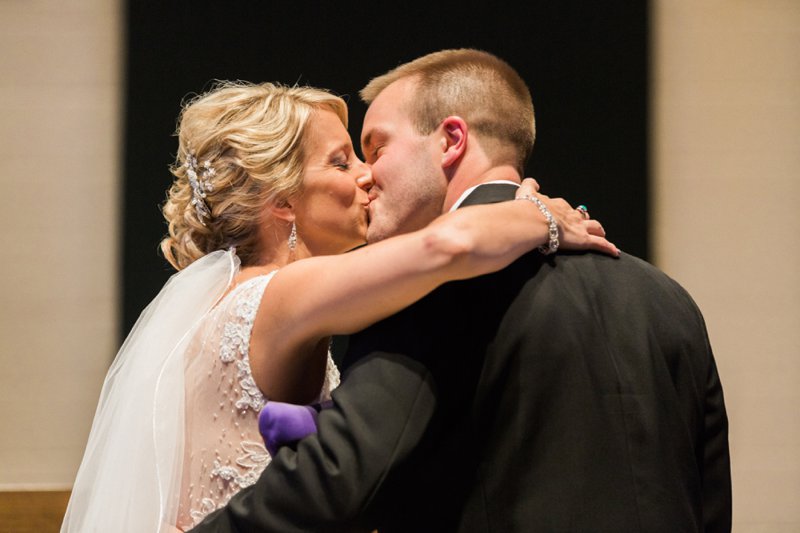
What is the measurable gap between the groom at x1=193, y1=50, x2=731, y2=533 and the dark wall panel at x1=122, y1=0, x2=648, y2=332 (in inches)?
86.9

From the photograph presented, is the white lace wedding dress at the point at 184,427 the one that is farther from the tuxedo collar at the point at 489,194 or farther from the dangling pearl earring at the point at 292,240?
the tuxedo collar at the point at 489,194

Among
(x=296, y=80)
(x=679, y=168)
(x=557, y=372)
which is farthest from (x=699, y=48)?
(x=557, y=372)

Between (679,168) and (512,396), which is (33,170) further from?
(512,396)

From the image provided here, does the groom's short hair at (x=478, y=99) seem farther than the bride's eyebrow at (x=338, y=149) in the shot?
No

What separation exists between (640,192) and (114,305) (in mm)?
2156

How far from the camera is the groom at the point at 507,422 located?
1.41 m

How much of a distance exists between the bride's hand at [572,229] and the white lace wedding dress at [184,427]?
24.8 inches

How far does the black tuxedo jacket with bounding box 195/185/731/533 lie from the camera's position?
4.62 feet

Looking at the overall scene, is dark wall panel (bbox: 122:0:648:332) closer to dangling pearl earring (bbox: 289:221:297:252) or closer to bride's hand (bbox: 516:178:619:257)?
dangling pearl earring (bbox: 289:221:297:252)

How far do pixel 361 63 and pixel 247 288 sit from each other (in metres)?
1.92

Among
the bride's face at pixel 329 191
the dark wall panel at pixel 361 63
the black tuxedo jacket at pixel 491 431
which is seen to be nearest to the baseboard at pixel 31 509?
the dark wall panel at pixel 361 63

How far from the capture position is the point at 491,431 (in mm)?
1458

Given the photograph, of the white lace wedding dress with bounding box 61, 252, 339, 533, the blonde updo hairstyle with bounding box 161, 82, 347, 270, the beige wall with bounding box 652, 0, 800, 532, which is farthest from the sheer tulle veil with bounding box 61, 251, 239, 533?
the beige wall with bounding box 652, 0, 800, 532

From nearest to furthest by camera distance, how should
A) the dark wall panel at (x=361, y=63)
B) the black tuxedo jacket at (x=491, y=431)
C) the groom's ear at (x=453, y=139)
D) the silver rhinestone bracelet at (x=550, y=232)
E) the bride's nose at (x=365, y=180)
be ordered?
the black tuxedo jacket at (x=491, y=431) < the silver rhinestone bracelet at (x=550, y=232) < the groom's ear at (x=453, y=139) < the bride's nose at (x=365, y=180) < the dark wall panel at (x=361, y=63)
